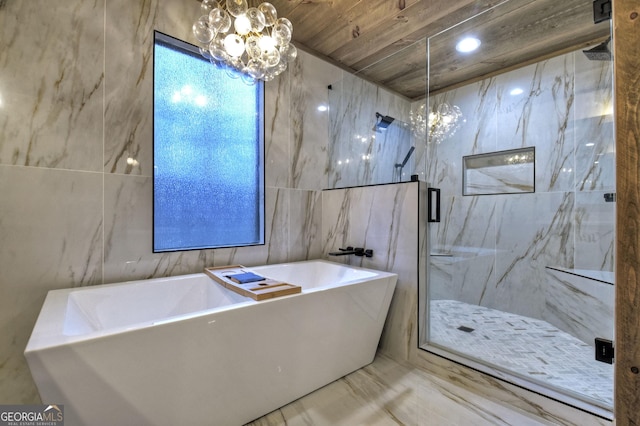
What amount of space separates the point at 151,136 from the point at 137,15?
798mm

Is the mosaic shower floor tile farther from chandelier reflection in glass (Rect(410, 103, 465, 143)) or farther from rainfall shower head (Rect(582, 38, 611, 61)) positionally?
rainfall shower head (Rect(582, 38, 611, 61))

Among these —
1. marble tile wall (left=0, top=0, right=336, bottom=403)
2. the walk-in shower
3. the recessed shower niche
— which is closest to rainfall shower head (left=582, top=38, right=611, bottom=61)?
the walk-in shower

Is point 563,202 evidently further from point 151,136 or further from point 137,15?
point 137,15

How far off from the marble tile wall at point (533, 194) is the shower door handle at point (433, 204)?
10 cm

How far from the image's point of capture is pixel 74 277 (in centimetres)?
159

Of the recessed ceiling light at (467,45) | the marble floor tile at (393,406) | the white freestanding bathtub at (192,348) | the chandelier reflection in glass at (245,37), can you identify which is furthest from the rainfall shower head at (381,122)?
the marble floor tile at (393,406)

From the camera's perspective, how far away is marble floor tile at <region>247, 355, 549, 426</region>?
55.6 inches

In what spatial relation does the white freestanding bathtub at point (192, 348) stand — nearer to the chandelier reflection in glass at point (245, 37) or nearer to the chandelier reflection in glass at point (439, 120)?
the chandelier reflection in glass at point (245, 37)

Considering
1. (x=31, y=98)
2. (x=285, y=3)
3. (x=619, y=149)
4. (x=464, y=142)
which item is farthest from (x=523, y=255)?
(x=31, y=98)

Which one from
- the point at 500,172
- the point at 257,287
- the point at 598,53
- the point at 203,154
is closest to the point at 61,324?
the point at 257,287

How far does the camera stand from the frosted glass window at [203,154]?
1.94 meters

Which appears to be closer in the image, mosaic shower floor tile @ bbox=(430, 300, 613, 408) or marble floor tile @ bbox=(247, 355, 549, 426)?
marble floor tile @ bbox=(247, 355, 549, 426)

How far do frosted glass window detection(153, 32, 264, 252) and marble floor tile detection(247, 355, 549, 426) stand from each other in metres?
1.28

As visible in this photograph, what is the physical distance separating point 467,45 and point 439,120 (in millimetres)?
880
